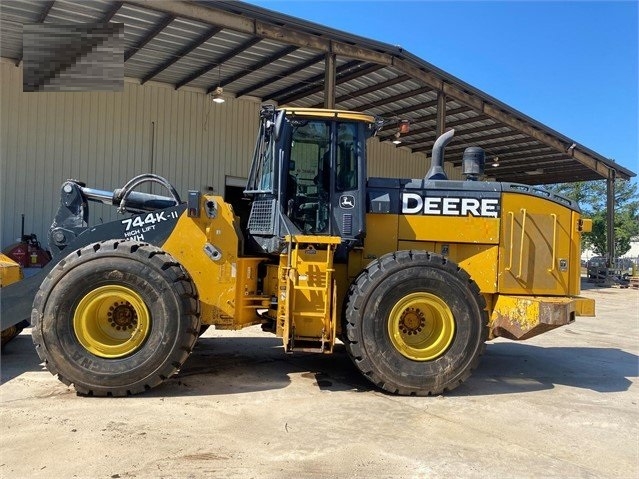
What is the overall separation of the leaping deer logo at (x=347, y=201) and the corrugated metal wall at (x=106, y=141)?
8805mm

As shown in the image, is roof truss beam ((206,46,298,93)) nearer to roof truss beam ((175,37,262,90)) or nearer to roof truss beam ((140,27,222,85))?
roof truss beam ((175,37,262,90))

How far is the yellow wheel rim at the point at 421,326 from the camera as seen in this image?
5379 mm

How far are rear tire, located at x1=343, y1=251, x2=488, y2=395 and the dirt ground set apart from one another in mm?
278

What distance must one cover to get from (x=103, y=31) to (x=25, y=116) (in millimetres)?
4066

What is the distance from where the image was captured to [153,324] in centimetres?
504

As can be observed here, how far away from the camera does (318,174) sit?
582 cm

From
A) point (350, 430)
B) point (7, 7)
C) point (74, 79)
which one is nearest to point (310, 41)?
point (74, 79)

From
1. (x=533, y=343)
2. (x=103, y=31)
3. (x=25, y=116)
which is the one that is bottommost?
(x=533, y=343)

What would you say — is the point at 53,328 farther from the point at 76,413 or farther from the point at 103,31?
the point at 103,31

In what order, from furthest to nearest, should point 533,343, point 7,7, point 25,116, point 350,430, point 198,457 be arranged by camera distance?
point 25,116, point 7,7, point 533,343, point 350,430, point 198,457

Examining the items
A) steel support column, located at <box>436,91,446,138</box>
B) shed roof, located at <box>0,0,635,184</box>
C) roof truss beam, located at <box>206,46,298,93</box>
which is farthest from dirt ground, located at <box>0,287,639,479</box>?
steel support column, located at <box>436,91,446,138</box>

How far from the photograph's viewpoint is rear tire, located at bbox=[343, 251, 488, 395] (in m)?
5.28

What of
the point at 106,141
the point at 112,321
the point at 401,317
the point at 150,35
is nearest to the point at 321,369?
the point at 401,317

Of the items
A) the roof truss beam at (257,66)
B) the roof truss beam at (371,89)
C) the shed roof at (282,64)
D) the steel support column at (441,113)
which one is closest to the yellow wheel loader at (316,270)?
the shed roof at (282,64)
